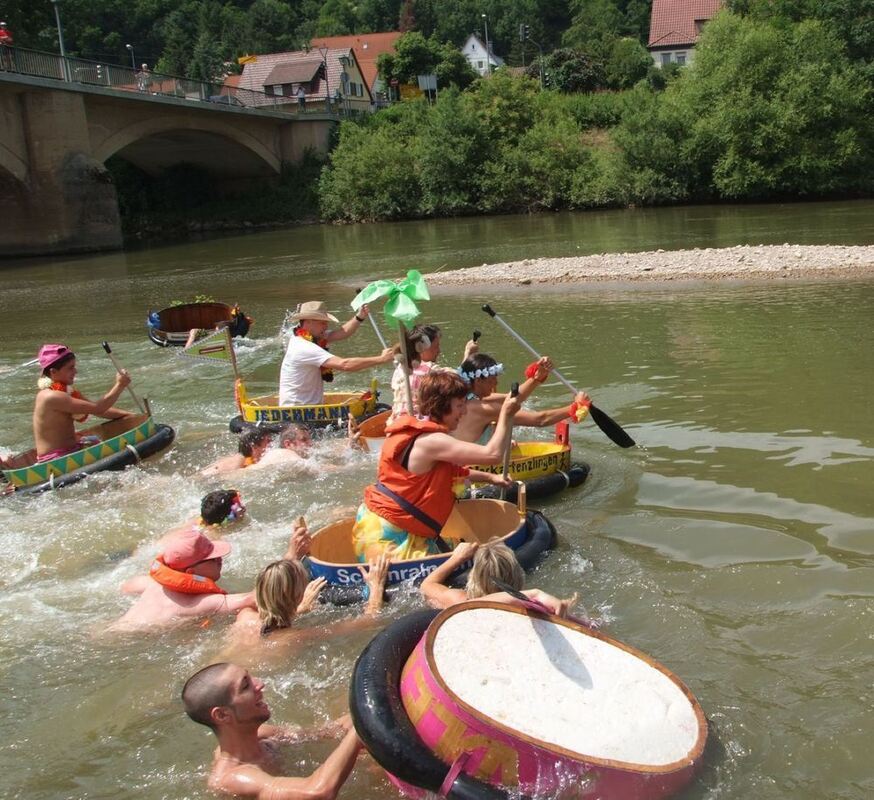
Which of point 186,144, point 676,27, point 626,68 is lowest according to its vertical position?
point 186,144

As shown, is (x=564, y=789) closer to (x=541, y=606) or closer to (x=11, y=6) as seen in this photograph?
(x=541, y=606)

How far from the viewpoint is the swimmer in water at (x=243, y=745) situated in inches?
166

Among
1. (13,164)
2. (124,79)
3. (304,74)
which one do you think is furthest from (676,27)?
(13,164)

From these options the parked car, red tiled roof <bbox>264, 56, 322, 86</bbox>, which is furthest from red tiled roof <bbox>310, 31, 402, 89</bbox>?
the parked car

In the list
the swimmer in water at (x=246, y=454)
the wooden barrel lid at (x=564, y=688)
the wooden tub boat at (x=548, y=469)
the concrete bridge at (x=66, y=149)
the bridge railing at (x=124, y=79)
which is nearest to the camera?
the wooden barrel lid at (x=564, y=688)

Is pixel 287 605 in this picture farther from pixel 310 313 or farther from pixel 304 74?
pixel 304 74

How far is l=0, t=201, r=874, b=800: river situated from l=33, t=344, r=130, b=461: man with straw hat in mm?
588

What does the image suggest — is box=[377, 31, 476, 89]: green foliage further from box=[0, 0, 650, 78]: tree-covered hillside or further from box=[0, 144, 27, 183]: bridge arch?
box=[0, 144, 27, 183]: bridge arch

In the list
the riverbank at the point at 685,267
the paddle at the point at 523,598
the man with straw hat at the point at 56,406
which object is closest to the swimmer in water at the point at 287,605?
the paddle at the point at 523,598

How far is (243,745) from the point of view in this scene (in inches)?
175

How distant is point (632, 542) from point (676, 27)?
84416mm

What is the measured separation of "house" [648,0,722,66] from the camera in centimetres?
8181

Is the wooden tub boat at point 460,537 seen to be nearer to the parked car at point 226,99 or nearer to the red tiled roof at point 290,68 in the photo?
the parked car at point 226,99

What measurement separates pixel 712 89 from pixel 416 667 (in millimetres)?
43136
